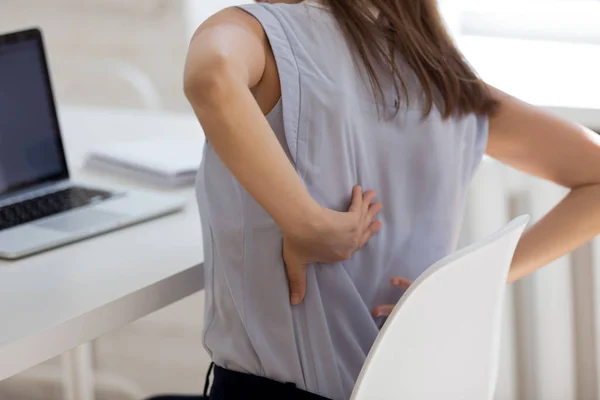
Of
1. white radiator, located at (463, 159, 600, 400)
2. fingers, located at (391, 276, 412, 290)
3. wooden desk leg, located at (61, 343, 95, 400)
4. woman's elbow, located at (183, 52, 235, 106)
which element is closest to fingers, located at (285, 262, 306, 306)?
fingers, located at (391, 276, 412, 290)

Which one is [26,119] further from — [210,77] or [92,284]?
[210,77]

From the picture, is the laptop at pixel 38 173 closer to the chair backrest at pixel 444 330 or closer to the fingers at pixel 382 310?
the fingers at pixel 382 310

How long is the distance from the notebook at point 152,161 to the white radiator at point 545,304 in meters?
0.57

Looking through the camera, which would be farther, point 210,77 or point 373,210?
point 373,210

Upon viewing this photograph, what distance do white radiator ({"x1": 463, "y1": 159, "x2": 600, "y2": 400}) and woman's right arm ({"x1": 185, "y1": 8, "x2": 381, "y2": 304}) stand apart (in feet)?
2.77

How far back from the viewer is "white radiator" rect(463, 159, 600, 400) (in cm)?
186

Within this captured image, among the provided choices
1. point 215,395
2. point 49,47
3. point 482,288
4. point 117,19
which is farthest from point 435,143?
point 49,47

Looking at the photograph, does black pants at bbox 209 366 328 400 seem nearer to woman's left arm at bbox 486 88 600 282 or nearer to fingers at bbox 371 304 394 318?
fingers at bbox 371 304 394 318

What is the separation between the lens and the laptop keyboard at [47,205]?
140cm

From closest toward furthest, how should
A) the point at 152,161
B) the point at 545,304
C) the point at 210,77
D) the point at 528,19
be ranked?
the point at 210,77 → the point at 152,161 → the point at 545,304 → the point at 528,19

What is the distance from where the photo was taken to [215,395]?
112 cm

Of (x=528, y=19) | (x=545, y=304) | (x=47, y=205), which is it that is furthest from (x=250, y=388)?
(x=528, y=19)

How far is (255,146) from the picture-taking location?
95 cm

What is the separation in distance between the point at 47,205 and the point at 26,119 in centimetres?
15
